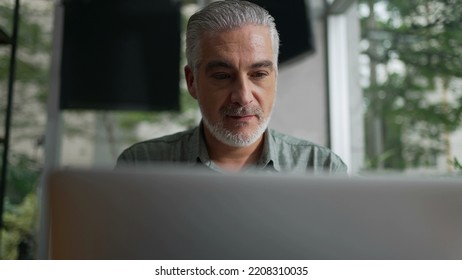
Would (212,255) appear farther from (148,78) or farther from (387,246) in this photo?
(148,78)

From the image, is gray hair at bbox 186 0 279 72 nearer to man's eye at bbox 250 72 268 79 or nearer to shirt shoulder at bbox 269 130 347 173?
man's eye at bbox 250 72 268 79

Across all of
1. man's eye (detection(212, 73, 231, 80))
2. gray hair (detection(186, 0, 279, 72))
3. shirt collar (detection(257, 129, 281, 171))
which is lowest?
shirt collar (detection(257, 129, 281, 171))

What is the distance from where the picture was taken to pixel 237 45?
3.43 ft

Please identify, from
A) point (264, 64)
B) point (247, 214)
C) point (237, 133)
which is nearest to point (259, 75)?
point (264, 64)

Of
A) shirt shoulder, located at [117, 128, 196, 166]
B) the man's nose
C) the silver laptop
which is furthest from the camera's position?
shirt shoulder, located at [117, 128, 196, 166]

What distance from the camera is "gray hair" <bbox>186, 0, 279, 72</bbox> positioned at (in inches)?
42.6

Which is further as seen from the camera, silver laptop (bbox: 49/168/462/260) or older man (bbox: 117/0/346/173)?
older man (bbox: 117/0/346/173)

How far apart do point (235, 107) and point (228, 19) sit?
0.23m

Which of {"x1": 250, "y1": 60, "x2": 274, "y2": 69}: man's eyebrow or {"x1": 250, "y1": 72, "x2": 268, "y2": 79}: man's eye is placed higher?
{"x1": 250, "y1": 60, "x2": 274, "y2": 69}: man's eyebrow

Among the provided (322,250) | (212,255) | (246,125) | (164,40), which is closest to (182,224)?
(212,255)

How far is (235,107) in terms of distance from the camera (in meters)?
1.00

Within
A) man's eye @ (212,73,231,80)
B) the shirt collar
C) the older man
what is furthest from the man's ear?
→ the shirt collar

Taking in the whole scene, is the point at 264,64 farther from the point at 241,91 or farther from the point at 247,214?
the point at 247,214

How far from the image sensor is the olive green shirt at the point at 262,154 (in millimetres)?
1026
